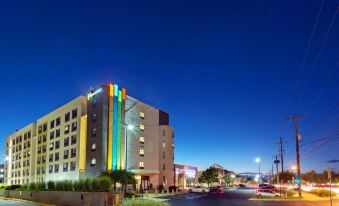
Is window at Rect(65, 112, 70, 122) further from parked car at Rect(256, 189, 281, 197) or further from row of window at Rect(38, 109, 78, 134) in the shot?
parked car at Rect(256, 189, 281, 197)

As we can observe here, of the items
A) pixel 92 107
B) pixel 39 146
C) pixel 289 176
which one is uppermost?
pixel 92 107

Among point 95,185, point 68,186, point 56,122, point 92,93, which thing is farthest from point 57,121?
point 95,185

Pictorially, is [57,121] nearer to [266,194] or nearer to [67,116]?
[67,116]

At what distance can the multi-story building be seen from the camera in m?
62.8

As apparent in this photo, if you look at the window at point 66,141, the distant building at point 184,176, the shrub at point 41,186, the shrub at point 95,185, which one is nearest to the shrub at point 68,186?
the shrub at point 95,185

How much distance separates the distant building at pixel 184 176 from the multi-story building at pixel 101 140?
69.3ft

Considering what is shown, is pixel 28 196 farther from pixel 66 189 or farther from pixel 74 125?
pixel 74 125

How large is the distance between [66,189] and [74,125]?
36317 mm

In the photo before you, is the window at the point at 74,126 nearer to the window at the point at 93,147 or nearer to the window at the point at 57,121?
the window at the point at 93,147

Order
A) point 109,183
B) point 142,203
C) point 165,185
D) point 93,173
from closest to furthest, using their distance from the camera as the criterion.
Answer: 1. point 142,203
2. point 109,183
3. point 93,173
4. point 165,185

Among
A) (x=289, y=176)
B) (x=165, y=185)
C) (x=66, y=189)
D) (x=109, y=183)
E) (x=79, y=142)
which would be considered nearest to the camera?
(x=109, y=183)

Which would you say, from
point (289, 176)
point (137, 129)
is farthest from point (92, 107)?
point (289, 176)

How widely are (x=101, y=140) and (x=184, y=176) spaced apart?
55590 mm

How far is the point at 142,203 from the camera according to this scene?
24141mm
